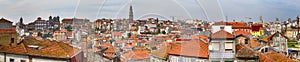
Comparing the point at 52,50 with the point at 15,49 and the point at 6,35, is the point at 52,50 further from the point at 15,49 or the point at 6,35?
the point at 6,35

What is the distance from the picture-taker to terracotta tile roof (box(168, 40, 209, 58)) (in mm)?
4600

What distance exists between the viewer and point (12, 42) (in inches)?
256

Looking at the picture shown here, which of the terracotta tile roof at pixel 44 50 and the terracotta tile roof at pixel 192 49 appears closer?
the terracotta tile roof at pixel 192 49

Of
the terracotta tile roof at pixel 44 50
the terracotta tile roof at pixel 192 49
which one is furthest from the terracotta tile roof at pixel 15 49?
the terracotta tile roof at pixel 192 49

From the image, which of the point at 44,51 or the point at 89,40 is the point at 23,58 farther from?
the point at 89,40

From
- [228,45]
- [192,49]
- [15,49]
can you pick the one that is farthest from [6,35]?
[228,45]

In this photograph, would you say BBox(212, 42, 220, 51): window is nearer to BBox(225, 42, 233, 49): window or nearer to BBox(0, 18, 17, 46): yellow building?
BBox(225, 42, 233, 49): window

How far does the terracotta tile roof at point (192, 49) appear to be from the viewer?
460 centimetres

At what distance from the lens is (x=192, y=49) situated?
15.0 ft

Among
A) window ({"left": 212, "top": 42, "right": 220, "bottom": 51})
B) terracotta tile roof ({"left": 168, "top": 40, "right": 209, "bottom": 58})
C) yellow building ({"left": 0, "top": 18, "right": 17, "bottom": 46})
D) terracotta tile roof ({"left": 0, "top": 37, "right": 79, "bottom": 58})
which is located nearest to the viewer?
terracotta tile roof ({"left": 168, "top": 40, "right": 209, "bottom": 58})

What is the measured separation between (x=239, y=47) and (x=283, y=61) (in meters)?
1.05

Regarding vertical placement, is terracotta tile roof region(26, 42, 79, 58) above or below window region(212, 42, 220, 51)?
below

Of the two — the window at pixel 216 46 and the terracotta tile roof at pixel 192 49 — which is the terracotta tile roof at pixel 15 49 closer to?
the terracotta tile roof at pixel 192 49

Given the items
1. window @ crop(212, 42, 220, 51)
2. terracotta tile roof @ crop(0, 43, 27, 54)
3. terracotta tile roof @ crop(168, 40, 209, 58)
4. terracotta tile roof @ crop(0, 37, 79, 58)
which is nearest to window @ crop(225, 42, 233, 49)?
window @ crop(212, 42, 220, 51)
